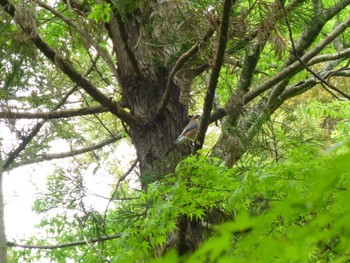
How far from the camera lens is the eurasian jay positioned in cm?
425

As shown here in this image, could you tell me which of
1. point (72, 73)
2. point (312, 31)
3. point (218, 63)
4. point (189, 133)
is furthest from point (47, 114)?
point (312, 31)

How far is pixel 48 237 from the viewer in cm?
1080

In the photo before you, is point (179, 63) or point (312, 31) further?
point (312, 31)

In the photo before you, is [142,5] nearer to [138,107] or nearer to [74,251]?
[138,107]

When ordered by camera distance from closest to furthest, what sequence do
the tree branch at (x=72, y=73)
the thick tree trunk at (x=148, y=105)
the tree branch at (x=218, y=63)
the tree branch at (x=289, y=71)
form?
the tree branch at (x=218, y=63) < the tree branch at (x=72, y=73) < the tree branch at (x=289, y=71) < the thick tree trunk at (x=148, y=105)

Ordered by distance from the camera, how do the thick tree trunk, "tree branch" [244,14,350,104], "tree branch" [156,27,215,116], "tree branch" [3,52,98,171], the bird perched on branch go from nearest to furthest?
"tree branch" [156,27,215,116], "tree branch" [244,14,350,104], the bird perched on branch, the thick tree trunk, "tree branch" [3,52,98,171]

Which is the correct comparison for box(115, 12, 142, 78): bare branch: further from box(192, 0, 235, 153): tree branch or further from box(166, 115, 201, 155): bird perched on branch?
box(192, 0, 235, 153): tree branch

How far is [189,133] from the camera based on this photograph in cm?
428

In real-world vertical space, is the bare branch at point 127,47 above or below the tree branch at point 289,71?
above

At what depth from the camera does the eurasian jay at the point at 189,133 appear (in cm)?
425

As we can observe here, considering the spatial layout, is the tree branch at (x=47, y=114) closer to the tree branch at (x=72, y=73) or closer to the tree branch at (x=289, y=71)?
the tree branch at (x=72, y=73)

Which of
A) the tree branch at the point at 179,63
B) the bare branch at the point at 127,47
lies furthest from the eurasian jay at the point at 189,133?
the bare branch at the point at 127,47

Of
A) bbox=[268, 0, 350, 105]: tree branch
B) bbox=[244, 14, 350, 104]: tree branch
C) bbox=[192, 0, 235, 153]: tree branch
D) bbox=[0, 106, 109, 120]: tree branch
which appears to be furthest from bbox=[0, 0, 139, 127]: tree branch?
bbox=[268, 0, 350, 105]: tree branch

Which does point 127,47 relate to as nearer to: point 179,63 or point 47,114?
point 179,63
